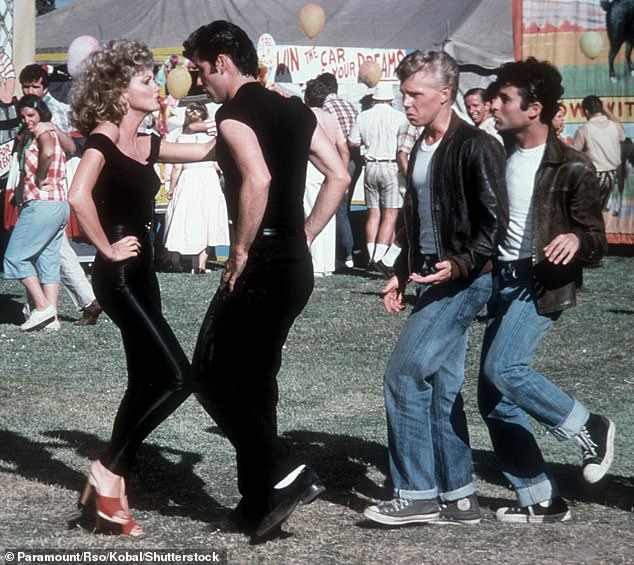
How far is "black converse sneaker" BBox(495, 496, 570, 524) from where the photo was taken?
480 centimetres

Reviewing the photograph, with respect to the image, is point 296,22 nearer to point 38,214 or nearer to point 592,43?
point 592,43

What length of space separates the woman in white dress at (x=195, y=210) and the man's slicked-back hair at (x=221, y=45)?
9.75m

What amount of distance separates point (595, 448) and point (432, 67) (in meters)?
1.63

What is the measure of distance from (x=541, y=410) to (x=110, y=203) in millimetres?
1829

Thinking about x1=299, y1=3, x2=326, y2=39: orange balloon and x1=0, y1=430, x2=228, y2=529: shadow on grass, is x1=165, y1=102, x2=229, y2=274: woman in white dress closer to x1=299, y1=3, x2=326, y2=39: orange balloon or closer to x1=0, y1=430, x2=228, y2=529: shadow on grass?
x1=299, y1=3, x2=326, y2=39: orange balloon

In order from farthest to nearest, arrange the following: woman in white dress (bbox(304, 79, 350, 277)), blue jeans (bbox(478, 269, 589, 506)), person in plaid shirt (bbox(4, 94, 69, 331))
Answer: woman in white dress (bbox(304, 79, 350, 277)) < person in plaid shirt (bbox(4, 94, 69, 331)) < blue jeans (bbox(478, 269, 589, 506))

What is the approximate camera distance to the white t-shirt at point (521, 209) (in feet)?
15.6

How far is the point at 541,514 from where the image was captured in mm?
4812

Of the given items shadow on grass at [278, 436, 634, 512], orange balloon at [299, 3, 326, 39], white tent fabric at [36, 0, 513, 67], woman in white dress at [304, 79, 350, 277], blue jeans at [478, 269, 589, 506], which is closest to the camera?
blue jeans at [478, 269, 589, 506]

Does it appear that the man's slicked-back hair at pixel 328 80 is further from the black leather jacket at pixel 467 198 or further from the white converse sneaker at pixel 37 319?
the black leather jacket at pixel 467 198

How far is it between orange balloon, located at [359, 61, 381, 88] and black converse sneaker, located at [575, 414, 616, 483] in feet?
39.6

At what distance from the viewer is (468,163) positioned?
4516 mm

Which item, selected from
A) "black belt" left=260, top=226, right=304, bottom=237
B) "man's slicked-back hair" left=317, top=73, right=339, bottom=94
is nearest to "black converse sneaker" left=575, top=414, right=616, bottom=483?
"black belt" left=260, top=226, right=304, bottom=237

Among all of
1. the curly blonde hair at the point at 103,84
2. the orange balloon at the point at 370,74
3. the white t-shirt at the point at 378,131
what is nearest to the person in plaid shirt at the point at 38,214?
the white t-shirt at the point at 378,131
